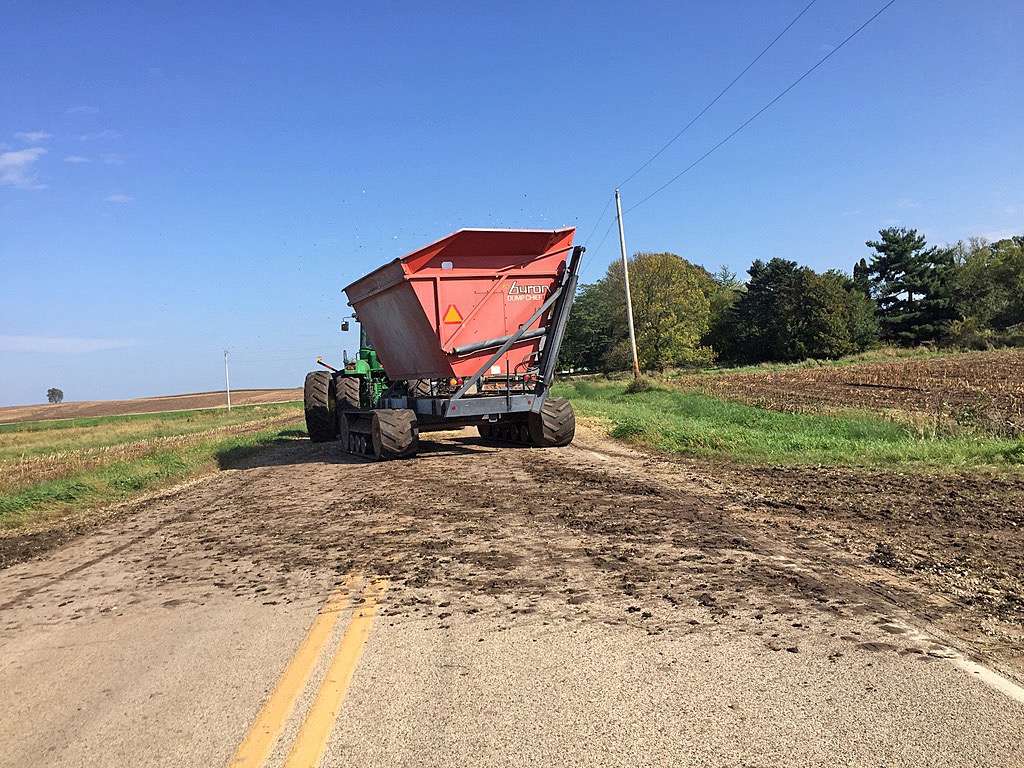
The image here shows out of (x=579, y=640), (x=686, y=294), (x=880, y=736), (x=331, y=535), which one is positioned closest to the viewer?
(x=880, y=736)

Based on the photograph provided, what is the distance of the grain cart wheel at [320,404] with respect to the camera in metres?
19.7

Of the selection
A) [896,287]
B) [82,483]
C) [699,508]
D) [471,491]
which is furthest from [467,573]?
[896,287]

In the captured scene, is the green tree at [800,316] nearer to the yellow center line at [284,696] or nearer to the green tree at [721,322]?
the green tree at [721,322]

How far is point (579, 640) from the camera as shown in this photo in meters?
4.41

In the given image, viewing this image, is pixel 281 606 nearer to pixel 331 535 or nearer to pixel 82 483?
pixel 331 535

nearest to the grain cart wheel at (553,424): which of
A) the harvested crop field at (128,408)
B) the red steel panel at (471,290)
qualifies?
the red steel panel at (471,290)

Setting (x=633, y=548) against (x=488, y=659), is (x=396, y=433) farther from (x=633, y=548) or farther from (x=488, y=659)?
(x=488, y=659)

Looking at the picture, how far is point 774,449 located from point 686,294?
54345mm

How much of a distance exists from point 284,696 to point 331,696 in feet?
0.77

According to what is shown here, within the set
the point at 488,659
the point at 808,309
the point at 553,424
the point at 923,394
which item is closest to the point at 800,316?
the point at 808,309

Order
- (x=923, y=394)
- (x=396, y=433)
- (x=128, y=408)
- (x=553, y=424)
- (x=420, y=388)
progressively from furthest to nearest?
(x=128, y=408) < (x=923, y=394) < (x=420, y=388) < (x=553, y=424) < (x=396, y=433)

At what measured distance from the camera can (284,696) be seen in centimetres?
386

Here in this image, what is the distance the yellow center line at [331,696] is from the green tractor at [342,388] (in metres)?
12.4

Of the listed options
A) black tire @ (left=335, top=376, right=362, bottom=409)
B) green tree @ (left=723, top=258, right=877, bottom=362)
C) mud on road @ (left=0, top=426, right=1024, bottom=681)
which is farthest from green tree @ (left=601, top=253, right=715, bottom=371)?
mud on road @ (left=0, top=426, right=1024, bottom=681)
